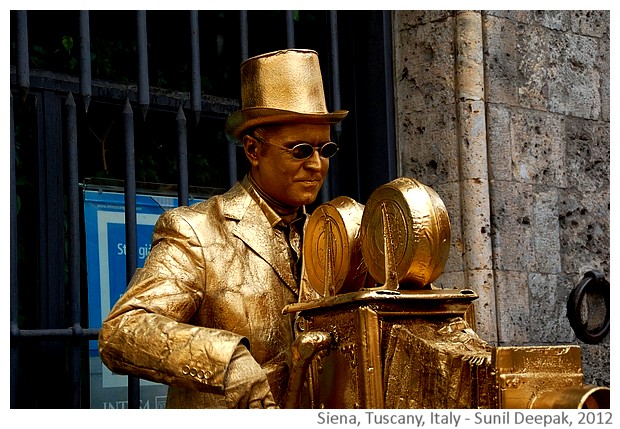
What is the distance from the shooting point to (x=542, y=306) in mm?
5570

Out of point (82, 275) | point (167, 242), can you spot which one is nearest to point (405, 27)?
point (82, 275)

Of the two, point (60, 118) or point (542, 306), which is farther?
point (542, 306)

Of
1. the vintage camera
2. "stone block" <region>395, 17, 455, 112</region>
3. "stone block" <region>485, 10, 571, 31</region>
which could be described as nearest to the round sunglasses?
the vintage camera

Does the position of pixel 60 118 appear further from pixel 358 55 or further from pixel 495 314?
pixel 495 314

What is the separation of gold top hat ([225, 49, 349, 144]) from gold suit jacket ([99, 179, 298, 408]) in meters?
0.27

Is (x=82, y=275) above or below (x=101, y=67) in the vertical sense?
below

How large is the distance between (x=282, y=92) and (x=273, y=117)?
0.29ft

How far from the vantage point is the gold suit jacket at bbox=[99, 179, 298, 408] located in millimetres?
3578

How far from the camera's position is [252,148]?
4.06 meters

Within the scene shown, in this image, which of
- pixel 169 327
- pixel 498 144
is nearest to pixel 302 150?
pixel 169 327

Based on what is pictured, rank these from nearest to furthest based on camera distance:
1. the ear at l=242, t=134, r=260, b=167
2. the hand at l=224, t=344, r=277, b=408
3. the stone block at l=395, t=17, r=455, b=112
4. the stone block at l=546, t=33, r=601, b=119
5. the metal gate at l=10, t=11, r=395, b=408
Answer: the hand at l=224, t=344, r=277, b=408 < the ear at l=242, t=134, r=260, b=167 < the metal gate at l=10, t=11, r=395, b=408 < the stone block at l=395, t=17, r=455, b=112 < the stone block at l=546, t=33, r=601, b=119

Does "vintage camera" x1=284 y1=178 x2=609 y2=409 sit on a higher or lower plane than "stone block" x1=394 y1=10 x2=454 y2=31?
lower

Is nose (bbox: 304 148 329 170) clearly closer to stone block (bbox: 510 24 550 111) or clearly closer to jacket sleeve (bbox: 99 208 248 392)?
jacket sleeve (bbox: 99 208 248 392)

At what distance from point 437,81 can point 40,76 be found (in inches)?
65.1
